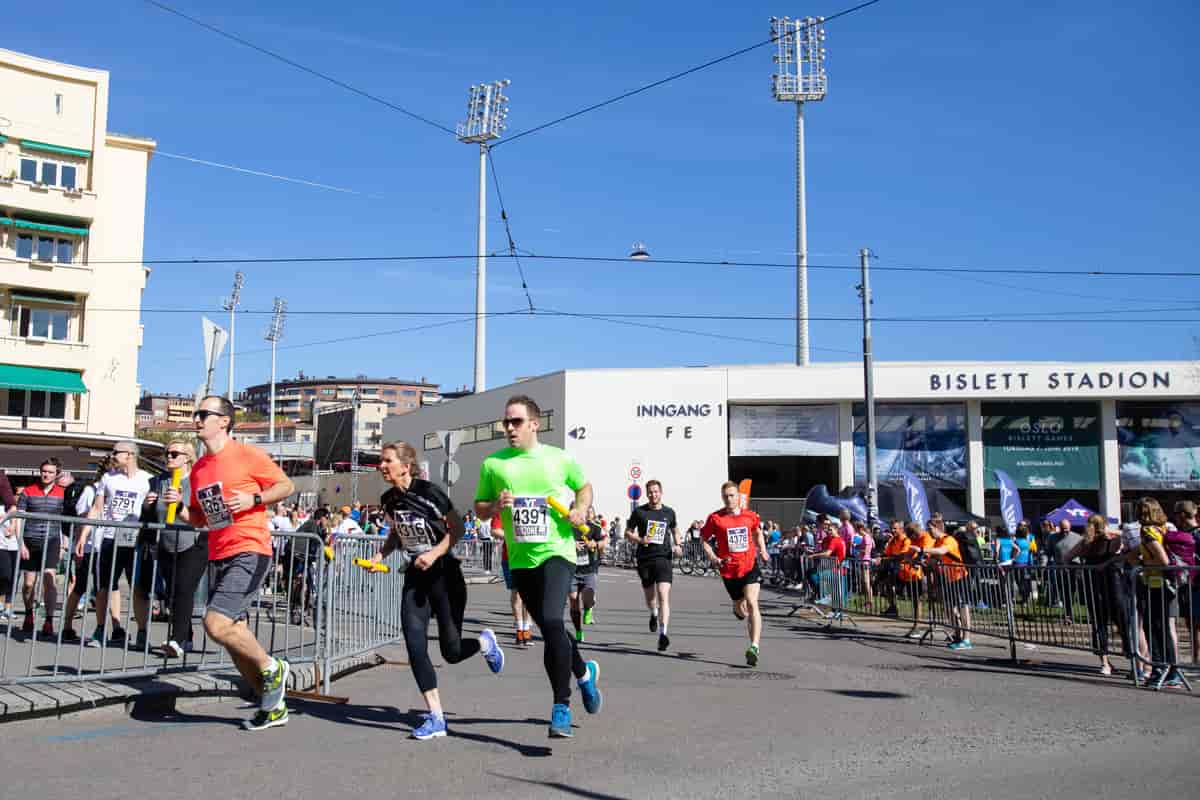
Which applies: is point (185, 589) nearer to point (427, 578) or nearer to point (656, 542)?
point (427, 578)

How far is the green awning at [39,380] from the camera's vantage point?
42250 millimetres

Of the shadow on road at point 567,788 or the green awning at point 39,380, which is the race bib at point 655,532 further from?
the green awning at point 39,380

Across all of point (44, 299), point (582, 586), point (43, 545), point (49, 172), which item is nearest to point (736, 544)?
point (582, 586)

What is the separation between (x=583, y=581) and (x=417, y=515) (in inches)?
234

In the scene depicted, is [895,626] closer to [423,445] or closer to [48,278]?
[48,278]

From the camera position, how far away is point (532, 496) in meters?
6.73

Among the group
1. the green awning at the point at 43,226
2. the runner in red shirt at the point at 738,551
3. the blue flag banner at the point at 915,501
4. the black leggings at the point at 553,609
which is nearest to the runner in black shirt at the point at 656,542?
the runner in red shirt at the point at 738,551

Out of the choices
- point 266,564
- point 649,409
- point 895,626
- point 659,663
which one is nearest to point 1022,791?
point 266,564

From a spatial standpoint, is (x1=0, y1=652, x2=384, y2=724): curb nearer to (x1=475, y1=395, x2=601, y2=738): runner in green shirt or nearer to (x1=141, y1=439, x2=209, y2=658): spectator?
(x1=141, y1=439, x2=209, y2=658): spectator

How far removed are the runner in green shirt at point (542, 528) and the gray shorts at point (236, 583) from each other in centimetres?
139

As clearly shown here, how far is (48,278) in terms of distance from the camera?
44125 mm

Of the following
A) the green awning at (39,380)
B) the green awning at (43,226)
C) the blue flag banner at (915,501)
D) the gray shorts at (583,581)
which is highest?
the green awning at (43,226)

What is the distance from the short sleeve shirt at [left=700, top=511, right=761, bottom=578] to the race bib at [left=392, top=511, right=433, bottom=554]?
4.59 meters

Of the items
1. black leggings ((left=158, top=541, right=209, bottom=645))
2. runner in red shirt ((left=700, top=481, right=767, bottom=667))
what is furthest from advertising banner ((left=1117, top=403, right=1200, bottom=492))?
black leggings ((left=158, top=541, right=209, bottom=645))
